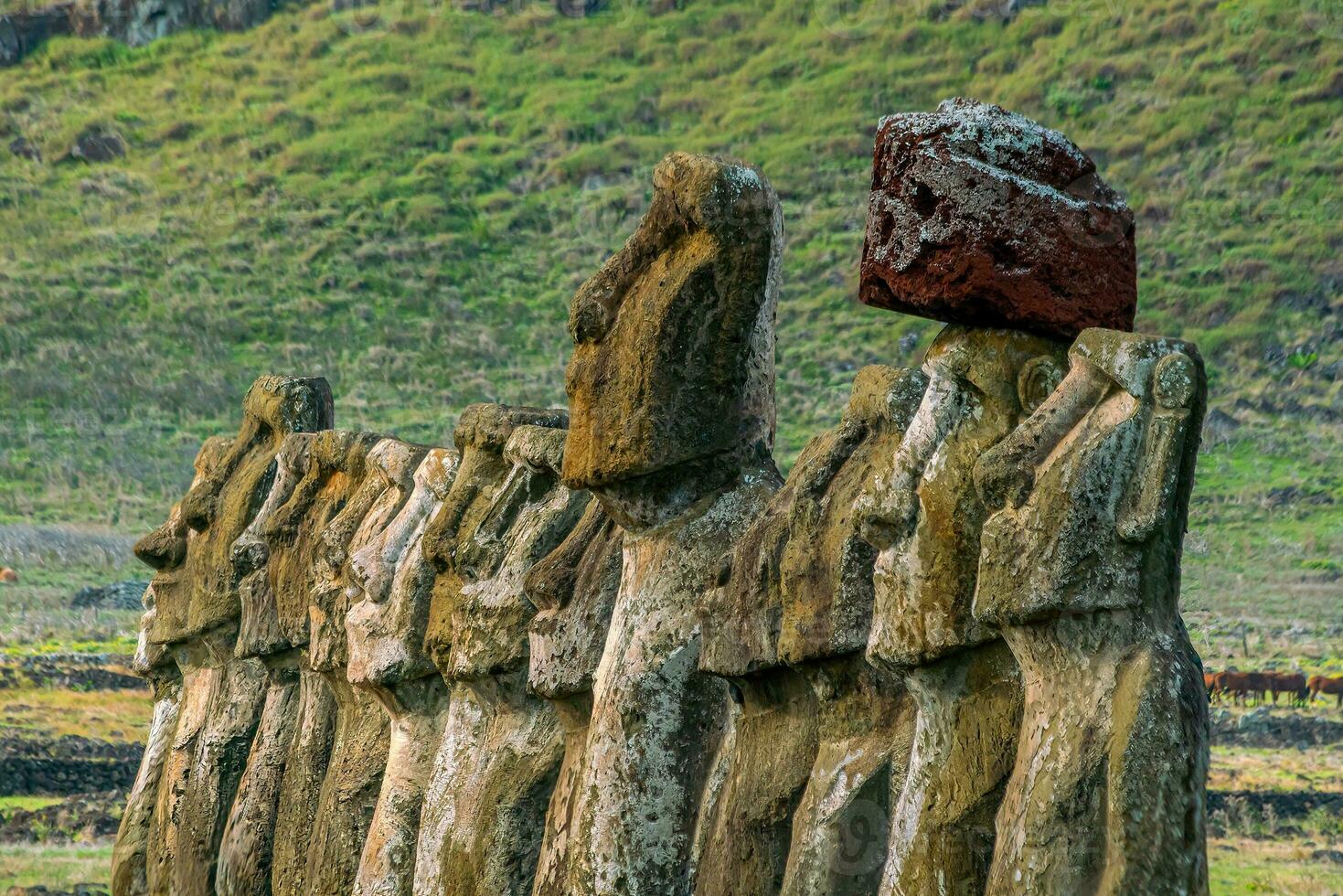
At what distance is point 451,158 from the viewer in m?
45.2

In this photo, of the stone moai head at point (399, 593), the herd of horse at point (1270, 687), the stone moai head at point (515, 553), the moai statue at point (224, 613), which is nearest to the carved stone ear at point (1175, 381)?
the stone moai head at point (515, 553)

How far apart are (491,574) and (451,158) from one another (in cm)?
3831

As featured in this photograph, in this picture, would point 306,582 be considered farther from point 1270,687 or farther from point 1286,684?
point 1286,684

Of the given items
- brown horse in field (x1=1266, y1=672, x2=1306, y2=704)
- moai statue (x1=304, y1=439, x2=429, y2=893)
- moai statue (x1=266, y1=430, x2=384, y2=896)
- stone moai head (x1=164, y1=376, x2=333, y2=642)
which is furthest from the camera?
brown horse in field (x1=1266, y1=672, x2=1306, y2=704)

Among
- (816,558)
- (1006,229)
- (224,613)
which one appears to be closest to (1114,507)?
(1006,229)

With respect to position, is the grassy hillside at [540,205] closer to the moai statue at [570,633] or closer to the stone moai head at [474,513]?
the stone moai head at [474,513]

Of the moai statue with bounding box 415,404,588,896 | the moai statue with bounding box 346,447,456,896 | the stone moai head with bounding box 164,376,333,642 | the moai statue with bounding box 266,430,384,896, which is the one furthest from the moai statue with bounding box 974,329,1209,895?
the stone moai head with bounding box 164,376,333,642

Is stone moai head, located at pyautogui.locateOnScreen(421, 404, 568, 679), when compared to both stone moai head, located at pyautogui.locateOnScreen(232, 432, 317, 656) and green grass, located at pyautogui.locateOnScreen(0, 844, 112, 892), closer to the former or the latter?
stone moai head, located at pyautogui.locateOnScreen(232, 432, 317, 656)

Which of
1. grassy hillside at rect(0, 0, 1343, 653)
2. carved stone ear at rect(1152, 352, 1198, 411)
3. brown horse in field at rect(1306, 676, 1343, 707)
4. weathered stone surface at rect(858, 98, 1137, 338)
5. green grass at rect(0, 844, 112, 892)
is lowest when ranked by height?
green grass at rect(0, 844, 112, 892)

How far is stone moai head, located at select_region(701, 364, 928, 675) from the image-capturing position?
5.72 metres

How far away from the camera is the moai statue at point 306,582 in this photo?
361 inches

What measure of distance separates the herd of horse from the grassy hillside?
13.3 feet

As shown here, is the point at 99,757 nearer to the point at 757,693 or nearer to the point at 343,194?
the point at 757,693

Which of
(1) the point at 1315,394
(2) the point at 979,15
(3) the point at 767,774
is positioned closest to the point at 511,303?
(2) the point at 979,15
